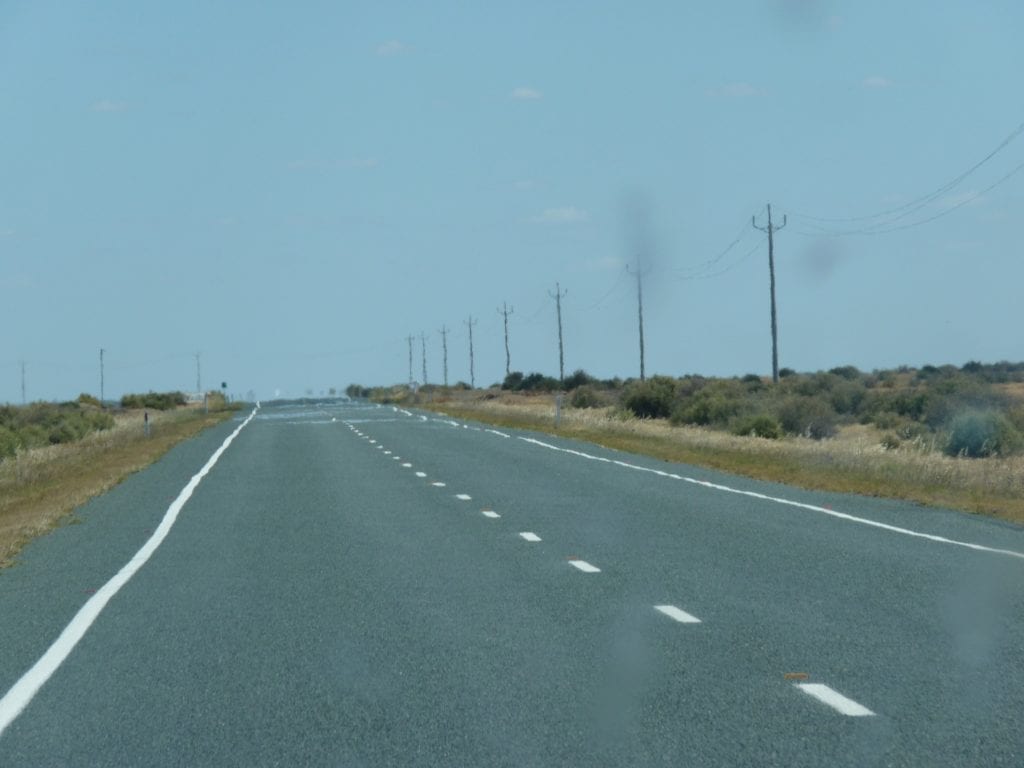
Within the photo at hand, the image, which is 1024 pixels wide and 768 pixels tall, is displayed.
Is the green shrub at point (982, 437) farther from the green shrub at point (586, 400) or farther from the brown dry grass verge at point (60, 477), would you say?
the green shrub at point (586, 400)

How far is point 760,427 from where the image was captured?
50281 millimetres

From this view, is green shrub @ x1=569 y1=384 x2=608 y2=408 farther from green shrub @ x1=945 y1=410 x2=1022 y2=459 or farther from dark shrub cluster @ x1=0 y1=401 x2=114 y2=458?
green shrub @ x1=945 y1=410 x2=1022 y2=459

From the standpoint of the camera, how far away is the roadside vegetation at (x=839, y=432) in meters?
24.9

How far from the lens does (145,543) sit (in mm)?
17688

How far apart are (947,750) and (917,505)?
1450 centimetres

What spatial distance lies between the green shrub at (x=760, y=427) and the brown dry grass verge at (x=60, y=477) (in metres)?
17.7

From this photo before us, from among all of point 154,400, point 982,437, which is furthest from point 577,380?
point 982,437

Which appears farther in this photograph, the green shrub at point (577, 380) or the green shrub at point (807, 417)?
the green shrub at point (577, 380)

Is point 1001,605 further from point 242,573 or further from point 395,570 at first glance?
point 242,573

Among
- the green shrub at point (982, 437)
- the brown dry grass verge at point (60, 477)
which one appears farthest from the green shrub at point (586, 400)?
the green shrub at point (982, 437)

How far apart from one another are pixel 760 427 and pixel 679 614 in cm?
3924

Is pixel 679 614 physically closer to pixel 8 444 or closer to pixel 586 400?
pixel 8 444

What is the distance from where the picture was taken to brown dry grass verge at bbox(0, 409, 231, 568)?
2012 centimetres

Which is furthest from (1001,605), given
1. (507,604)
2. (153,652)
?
(153,652)
